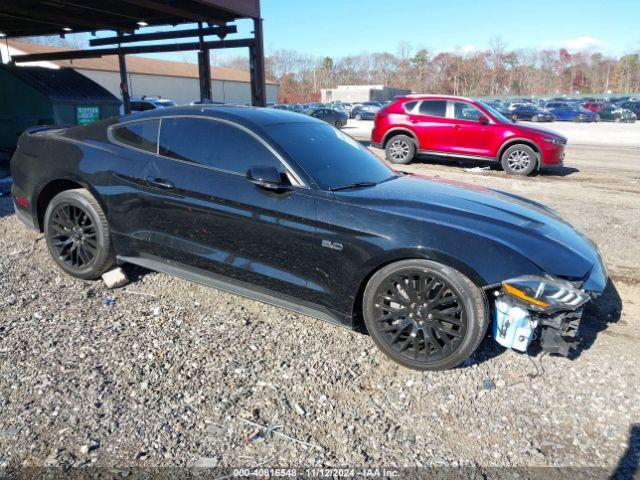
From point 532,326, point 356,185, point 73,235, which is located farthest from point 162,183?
point 532,326

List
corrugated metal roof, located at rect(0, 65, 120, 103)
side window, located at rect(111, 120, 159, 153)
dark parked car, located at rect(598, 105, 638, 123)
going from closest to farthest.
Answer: side window, located at rect(111, 120, 159, 153) < corrugated metal roof, located at rect(0, 65, 120, 103) < dark parked car, located at rect(598, 105, 638, 123)

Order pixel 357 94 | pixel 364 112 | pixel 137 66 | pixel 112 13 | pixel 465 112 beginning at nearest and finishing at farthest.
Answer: pixel 465 112
pixel 112 13
pixel 364 112
pixel 137 66
pixel 357 94

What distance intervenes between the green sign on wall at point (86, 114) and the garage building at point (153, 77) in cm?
3732

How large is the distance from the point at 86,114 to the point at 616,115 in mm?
38691

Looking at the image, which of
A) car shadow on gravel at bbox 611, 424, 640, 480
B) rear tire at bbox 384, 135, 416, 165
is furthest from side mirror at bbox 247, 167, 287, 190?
rear tire at bbox 384, 135, 416, 165

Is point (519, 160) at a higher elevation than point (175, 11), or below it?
below

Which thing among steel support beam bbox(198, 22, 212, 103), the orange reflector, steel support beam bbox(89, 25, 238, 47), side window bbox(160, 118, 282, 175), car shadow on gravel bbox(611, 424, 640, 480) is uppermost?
steel support beam bbox(89, 25, 238, 47)

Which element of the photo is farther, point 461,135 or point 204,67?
point 204,67

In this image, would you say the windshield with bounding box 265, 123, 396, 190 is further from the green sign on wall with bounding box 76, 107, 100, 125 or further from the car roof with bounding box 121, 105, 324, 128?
the green sign on wall with bounding box 76, 107, 100, 125

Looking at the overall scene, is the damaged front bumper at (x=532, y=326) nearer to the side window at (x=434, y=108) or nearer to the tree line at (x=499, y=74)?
the side window at (x=434, y=108)

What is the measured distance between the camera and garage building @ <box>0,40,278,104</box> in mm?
50062

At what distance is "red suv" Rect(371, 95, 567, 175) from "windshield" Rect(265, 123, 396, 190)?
7869 mm

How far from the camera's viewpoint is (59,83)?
10.1 m

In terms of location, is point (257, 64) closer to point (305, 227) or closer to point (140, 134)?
point (140, 134)
